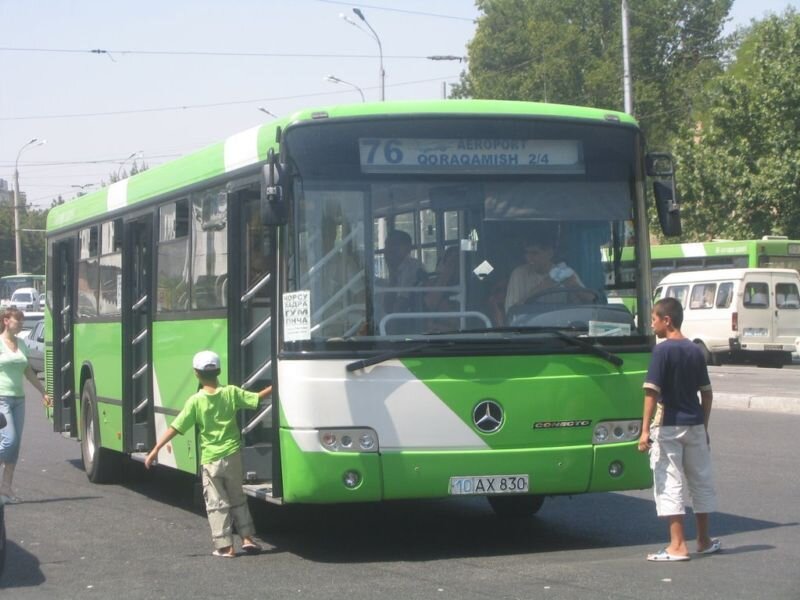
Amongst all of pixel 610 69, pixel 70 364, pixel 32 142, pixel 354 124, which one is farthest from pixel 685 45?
pixel 354 124

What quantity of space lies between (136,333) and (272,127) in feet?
13.2

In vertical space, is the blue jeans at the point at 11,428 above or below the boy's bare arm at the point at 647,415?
below

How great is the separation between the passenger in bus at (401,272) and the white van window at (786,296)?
2798cm

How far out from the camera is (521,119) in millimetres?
9578

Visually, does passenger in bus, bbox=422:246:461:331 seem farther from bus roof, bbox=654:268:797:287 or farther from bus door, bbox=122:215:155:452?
bus roof, bbox=654:268:797:287

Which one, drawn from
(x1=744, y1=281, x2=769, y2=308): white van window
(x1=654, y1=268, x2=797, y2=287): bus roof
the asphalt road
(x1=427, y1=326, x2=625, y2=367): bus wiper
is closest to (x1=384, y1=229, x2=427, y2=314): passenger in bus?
(x1=427, y1=326, x2=625, y2=367): bus wiper

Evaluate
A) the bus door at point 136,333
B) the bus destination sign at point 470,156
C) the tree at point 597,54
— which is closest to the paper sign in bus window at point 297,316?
the bus destination sign at point 470,156

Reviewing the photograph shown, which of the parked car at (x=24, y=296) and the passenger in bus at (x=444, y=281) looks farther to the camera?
the parked car at (x=24, y=296)

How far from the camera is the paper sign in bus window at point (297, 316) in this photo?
903 centimetres

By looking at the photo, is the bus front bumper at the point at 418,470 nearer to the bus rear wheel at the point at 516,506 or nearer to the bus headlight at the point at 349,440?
the bus headlight at the point at 349,440

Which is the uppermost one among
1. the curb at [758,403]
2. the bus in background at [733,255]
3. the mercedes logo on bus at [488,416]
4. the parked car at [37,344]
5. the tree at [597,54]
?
the tree at [597,54]

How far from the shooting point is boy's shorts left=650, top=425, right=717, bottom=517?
356 inches

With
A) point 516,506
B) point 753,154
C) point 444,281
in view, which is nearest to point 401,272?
point 444,281

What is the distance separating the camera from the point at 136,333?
512 inches
